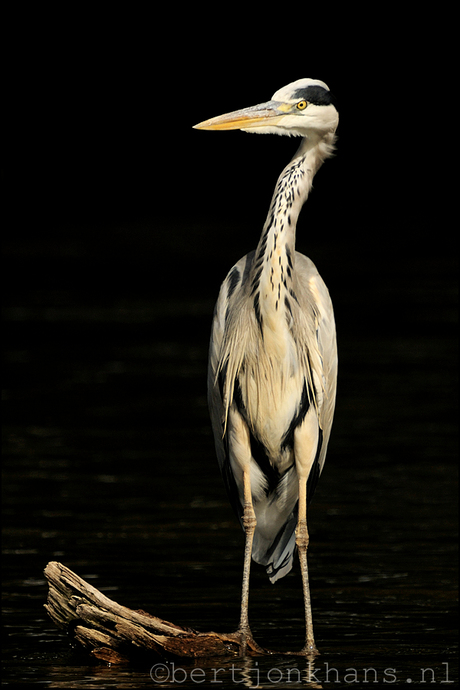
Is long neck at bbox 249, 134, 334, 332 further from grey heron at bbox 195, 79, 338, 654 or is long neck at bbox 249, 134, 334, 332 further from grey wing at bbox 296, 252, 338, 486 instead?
grey wing at bbox 296, 252, 338, 486

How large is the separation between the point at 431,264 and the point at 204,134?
22713 mm

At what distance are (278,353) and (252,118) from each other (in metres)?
1.23

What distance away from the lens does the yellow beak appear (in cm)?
754

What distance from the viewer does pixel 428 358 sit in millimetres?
15711

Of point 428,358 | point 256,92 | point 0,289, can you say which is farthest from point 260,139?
point 428,358

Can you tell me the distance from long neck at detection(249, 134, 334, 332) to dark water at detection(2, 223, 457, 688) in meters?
1.80

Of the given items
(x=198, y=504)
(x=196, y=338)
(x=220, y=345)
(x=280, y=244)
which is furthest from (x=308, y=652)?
(x=196, y=338)

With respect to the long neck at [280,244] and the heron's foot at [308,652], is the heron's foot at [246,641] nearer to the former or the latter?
the heron's foot at [308,652]

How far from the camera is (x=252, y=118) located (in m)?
7.58

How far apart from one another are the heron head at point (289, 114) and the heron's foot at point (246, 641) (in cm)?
257

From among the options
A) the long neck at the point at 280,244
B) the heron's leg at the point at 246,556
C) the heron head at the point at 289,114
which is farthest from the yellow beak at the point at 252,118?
the heron's leg at the point at 246,556

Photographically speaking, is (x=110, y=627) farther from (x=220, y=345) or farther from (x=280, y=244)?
(x=280, y=244)

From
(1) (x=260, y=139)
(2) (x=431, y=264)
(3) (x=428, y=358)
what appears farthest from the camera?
(1) (x=260, y=139)

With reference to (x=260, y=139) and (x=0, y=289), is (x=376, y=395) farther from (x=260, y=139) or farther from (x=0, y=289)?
(x=260, y=139)
